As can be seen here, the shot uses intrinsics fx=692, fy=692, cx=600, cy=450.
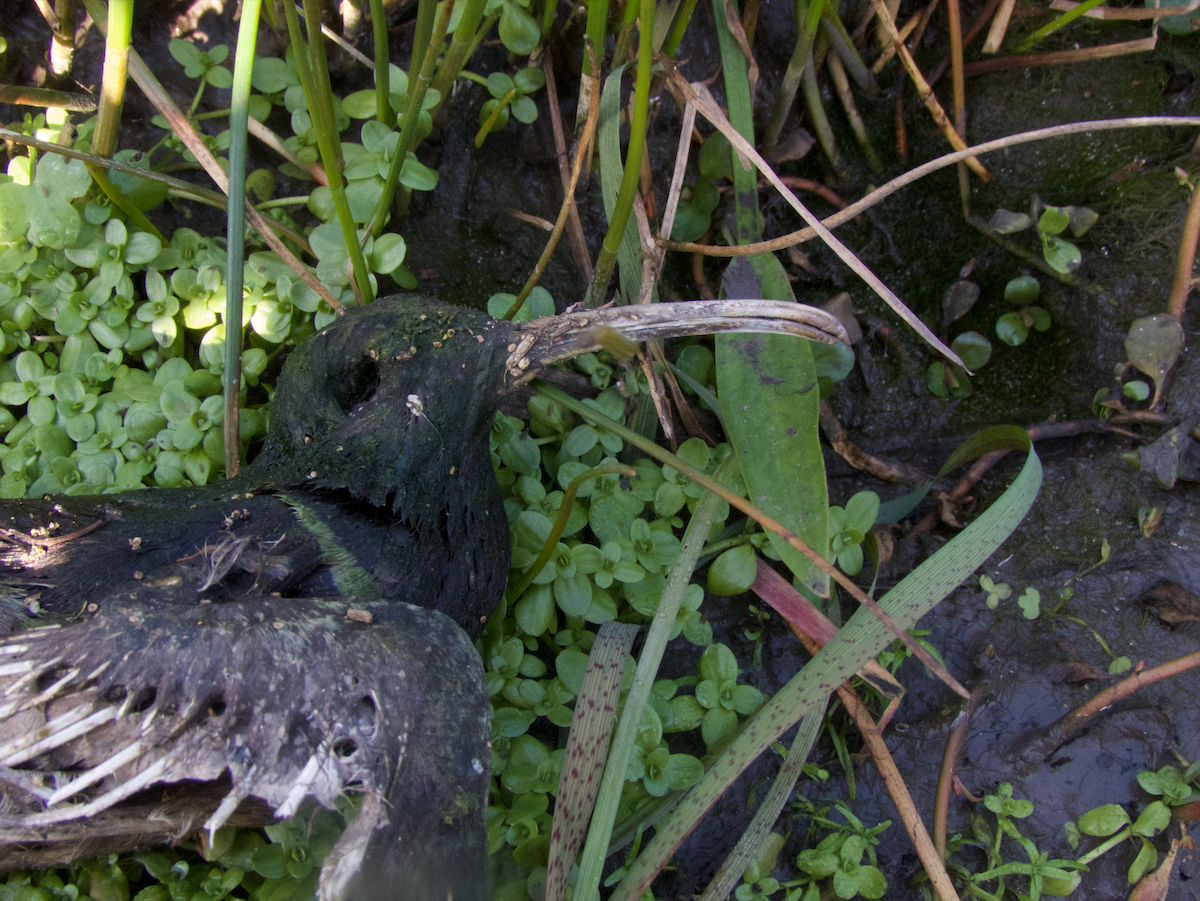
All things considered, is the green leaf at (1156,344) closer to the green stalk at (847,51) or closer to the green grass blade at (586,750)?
the green stalk at (847,51)

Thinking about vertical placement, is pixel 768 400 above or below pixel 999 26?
below

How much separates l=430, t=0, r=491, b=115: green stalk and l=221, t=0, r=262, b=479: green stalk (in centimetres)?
35

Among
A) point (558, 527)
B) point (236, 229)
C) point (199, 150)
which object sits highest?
point (199, 150)

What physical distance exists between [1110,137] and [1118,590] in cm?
113

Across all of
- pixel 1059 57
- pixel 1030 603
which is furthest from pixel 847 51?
pixel 1030 603

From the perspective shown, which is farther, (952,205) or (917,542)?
(952,205)

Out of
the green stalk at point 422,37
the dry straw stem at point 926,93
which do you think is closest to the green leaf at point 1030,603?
the dry straw stem at point 926,93

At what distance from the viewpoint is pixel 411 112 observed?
136 centimetres

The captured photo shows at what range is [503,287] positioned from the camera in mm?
1791

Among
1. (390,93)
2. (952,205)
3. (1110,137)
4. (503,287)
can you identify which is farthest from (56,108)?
(1110,137)

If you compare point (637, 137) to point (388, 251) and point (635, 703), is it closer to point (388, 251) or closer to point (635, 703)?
point (388, 251)

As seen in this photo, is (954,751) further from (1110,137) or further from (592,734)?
(1110,137)

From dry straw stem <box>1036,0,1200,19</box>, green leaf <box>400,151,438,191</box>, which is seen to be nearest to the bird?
green leaf <box>400,151,438,191</box>

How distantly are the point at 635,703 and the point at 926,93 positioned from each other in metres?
1.66
